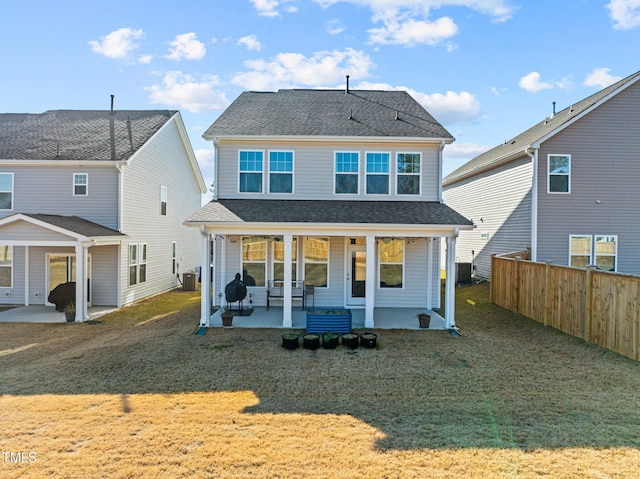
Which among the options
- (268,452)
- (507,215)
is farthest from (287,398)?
(507,215)

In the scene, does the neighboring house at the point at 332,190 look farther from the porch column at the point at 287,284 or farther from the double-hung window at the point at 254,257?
the porch column at the point at 287,284

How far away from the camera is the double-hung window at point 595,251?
602 inches

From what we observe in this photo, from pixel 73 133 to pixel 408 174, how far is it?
14198 millimetres

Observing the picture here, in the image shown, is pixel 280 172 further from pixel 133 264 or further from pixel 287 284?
pixel 133 264

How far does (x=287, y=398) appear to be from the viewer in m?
6.44

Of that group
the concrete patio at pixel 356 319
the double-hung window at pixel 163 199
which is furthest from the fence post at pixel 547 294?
the double-hung window at pixel 163 199

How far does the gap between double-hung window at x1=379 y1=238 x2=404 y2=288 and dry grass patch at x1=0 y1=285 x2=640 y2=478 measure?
133 inches

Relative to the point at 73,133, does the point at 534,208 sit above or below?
below

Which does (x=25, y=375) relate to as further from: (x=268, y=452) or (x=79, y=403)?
(x=268, y=452)

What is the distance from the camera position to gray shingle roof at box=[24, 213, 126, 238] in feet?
40.9

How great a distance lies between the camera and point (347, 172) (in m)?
13.1

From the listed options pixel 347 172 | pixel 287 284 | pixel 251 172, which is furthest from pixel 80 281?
pixel 347 172

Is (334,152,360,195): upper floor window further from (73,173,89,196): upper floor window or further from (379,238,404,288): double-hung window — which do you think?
(73,173,89,196): upper floor window

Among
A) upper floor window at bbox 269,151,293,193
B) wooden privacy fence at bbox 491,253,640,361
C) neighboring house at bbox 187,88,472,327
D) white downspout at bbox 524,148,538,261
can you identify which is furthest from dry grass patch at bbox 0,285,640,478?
white downspout at bbox 524,148,538,261
